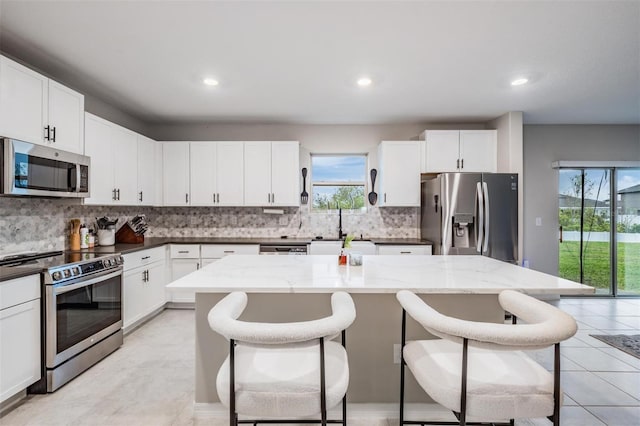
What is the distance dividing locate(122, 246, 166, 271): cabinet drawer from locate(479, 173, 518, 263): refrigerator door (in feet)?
13.3

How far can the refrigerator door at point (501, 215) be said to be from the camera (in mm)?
3859

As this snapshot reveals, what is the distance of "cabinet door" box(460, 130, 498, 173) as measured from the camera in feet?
14.1

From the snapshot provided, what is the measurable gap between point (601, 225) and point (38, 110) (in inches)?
280

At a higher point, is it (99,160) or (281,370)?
(99,160)

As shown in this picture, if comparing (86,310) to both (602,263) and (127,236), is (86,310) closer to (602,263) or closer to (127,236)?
(127,236)

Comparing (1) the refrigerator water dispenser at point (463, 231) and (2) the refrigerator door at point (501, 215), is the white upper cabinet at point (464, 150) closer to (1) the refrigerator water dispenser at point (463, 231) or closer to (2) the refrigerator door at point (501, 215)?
(2) the refrigerator door at point (501, 215)

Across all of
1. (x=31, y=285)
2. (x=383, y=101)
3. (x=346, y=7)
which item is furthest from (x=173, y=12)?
(x=383, y=101)

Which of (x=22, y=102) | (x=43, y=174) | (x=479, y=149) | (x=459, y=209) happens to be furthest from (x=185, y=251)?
(x=479, y=149)

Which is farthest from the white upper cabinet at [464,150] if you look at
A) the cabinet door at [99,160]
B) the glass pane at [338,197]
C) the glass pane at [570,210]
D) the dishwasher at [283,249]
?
the cabinet door at [99,160]

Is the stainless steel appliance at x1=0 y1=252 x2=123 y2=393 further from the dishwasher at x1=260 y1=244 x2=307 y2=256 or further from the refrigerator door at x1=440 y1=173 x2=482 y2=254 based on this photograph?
the refrigerator door at x1=440 y1=173 x2=482 y2=254

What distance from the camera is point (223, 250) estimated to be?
4.13 metres

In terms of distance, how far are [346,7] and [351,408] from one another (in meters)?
2.53

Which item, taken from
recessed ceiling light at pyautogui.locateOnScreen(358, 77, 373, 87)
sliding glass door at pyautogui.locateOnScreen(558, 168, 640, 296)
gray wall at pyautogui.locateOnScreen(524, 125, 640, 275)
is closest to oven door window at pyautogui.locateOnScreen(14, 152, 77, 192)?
recessed ceiling light at pyautogui.locateOnScreen(358, 77, 373, 87)

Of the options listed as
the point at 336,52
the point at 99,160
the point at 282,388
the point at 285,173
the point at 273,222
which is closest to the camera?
the point at 282,388
